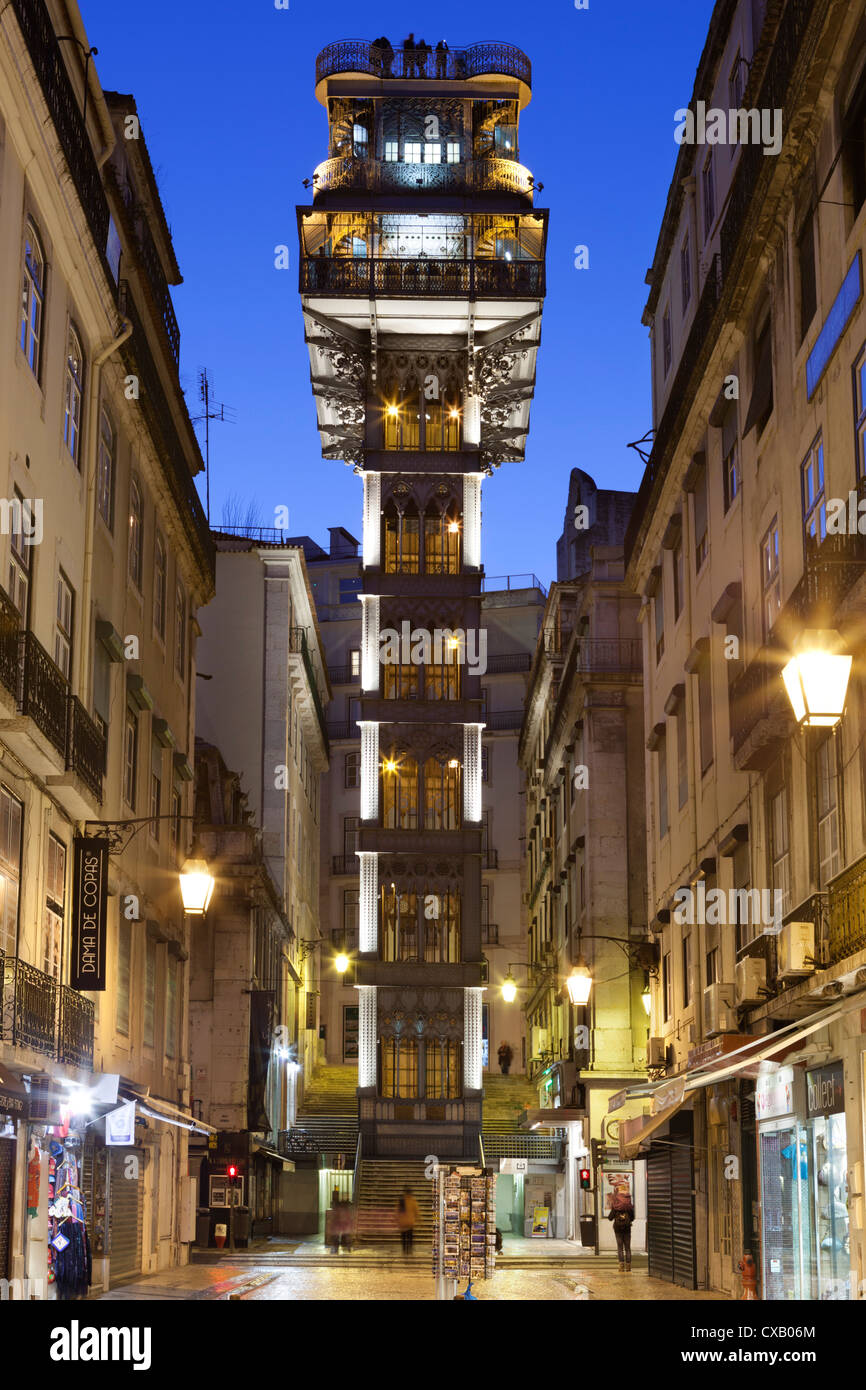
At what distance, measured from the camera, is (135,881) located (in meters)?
27.9

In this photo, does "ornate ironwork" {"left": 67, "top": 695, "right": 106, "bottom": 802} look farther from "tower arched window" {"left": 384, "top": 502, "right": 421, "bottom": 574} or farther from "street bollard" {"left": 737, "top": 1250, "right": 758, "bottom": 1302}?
"tower arched window" {"left": 384, "top": 502, "right": 421, "bottom": 574}

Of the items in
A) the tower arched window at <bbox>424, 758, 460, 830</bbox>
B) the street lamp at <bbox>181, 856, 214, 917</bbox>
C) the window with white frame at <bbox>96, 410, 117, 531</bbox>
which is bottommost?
the street lamp at <bbox>181, 856, 214, 917</bbox>

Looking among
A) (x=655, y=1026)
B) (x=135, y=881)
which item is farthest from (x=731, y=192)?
(x=655, y=1026)

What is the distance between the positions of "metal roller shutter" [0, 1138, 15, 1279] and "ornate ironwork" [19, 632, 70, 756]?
444 centimetres

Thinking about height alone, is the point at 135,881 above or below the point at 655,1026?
above

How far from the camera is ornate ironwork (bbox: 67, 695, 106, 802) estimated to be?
2039 centimetres

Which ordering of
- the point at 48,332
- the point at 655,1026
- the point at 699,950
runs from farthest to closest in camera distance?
the point at 655,1026, the point at 699,950, the point at 48,332

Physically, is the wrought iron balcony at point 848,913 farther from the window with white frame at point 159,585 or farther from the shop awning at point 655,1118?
the window with white frame at point 159,585

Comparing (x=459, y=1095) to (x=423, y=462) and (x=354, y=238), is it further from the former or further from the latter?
(x=354, y=238)

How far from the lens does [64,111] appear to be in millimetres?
20328

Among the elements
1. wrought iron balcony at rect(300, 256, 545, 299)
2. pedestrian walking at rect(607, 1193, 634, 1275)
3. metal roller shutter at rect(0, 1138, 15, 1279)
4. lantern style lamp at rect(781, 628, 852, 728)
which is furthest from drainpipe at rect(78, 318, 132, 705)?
wrought iron balcony at rect(300, 256, 545, 299)

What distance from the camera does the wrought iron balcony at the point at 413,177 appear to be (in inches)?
2143

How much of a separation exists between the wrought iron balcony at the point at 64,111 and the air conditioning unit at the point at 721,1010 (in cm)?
1296

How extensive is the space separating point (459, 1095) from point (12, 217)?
1456 inches
